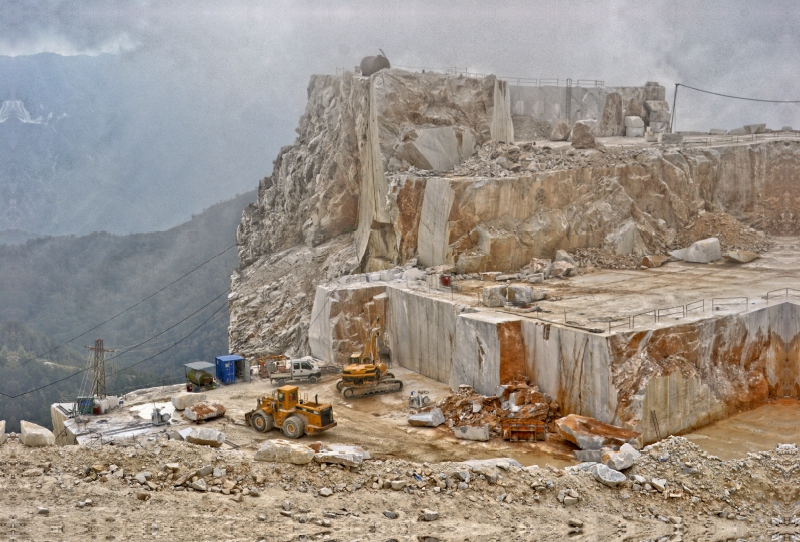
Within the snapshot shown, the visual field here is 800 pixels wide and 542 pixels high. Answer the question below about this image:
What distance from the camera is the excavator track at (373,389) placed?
25.1 metres

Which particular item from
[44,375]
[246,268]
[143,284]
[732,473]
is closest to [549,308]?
[732,473]

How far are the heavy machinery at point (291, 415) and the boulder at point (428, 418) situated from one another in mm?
2471

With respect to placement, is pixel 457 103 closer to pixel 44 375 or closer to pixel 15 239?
pixel 44 375

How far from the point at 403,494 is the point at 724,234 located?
80.8 ft

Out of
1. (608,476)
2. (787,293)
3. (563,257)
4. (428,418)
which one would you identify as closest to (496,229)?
(563,257)

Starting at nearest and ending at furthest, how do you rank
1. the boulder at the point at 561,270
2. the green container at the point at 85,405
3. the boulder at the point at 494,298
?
the green container at the point at 85,405, the boulder at the point at 494,298, the boulder at the point at 561,270

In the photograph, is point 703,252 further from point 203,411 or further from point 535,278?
point 203,411

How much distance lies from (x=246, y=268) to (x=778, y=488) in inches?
1522

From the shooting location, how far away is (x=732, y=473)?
17.2 m

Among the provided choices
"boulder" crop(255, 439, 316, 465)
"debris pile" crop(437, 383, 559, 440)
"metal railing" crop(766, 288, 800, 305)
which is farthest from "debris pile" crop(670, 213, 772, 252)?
"boulder" crop(255, 439, 316, 465)

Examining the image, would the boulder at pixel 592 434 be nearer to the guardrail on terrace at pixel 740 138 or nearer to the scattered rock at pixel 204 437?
the scattered rock at pixel 204 437

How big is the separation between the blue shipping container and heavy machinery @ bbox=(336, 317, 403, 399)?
14.0 ft

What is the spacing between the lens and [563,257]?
3159 centimetres

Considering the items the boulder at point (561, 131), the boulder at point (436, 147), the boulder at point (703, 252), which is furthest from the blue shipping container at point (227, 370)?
the boulder at point (561, 131)
